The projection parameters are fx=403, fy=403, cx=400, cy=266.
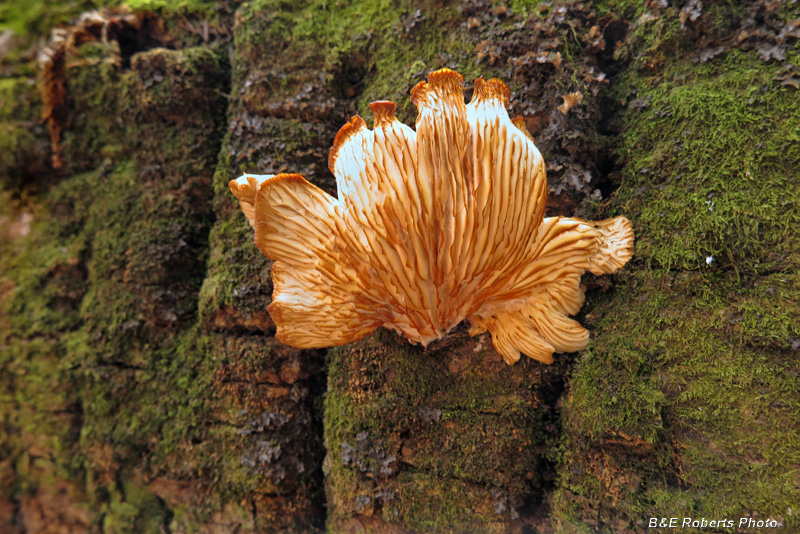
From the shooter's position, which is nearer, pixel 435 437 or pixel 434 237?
pixel 434 237

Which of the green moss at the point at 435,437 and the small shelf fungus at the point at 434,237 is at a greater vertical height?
the small shelf fungus at the point at 434,237

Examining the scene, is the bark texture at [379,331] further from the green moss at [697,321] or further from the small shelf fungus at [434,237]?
the small shelf fungus at [434,237]

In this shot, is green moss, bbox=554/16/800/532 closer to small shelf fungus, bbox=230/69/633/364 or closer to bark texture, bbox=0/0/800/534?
bark texture, bbox=0/0/800/534

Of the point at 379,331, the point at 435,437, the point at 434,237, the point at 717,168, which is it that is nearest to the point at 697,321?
the point at 717,168

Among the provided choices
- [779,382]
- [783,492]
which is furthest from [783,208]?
[783,492]

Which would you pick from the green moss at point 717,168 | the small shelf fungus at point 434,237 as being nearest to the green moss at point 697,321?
the green moss at point 717,168

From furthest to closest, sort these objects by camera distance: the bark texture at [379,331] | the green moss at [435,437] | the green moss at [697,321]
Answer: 1. the green moss at [435,437]
2. the bark texture at [379,331]
3. the green moss at [697,321]

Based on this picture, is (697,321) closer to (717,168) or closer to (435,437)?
(717,168)

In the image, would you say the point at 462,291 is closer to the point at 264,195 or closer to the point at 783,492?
the point at 264,195
